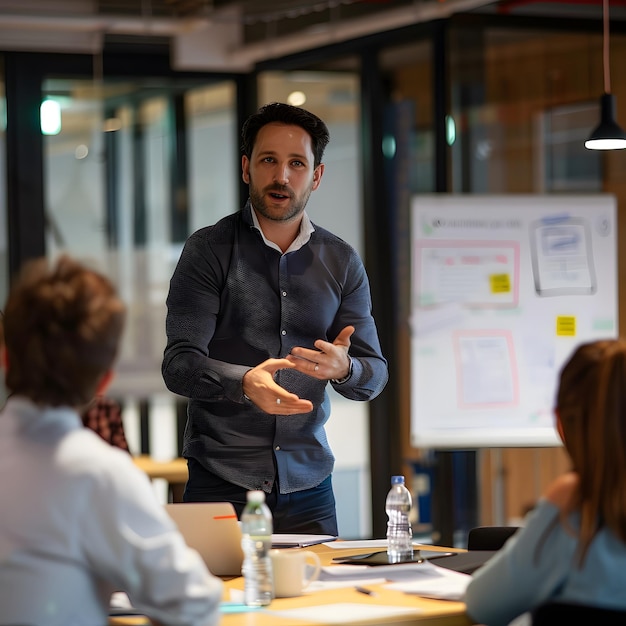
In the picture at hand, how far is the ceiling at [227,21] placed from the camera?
Answer: 5562 millimetres

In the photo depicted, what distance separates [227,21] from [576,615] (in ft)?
16.1

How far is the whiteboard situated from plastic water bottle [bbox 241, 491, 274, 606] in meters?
2.66

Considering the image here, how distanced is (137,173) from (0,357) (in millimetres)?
4468

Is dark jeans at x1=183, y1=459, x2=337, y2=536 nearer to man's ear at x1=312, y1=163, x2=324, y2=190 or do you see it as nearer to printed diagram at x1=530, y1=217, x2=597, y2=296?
man's ear at x1=312, y1=163, x2=324, y2=190

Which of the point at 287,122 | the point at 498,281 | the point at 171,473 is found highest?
the point at 287,122

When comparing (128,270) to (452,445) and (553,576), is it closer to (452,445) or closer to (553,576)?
(452,445)

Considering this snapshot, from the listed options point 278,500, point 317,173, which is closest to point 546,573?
point 278,500

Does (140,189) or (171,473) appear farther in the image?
(140,189)

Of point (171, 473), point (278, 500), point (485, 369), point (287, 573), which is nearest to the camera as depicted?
point (287, 573)

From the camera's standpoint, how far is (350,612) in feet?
7.16

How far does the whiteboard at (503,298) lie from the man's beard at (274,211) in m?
1.62

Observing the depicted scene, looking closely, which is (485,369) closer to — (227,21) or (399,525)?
(399,525)

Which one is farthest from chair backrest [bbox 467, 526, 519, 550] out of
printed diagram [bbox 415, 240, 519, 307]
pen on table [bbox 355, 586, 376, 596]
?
printed diagram [bbox 415, 240, 519, 307]

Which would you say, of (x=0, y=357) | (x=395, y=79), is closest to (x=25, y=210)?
(x=395, y=79)
